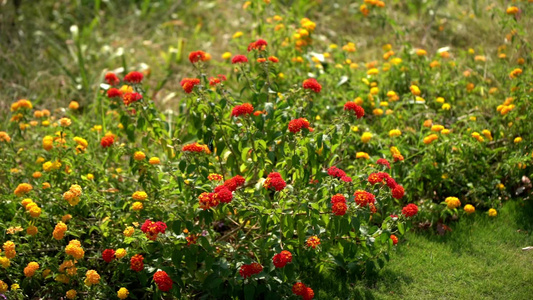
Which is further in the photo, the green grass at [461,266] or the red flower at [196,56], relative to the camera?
the red flower at [196,56]

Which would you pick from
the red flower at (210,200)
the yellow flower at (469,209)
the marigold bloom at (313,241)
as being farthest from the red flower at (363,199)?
the yellow flower at (469,209)

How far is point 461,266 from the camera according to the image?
3621mm

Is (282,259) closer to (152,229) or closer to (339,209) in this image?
(339,209)

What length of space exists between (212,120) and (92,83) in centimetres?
291

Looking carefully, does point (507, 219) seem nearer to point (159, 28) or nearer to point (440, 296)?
point (440, 296)

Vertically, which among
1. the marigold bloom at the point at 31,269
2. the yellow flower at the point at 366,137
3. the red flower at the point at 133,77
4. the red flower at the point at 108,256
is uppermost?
the red flower at the point at 133,77

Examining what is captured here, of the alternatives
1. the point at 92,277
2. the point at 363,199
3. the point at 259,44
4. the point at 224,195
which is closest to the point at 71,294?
the point at 92,277

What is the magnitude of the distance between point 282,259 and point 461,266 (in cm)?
131

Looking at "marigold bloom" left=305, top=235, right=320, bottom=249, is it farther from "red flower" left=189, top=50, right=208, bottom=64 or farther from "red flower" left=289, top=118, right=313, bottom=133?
"red flower" left=189, top=50, right=208, bottom=64

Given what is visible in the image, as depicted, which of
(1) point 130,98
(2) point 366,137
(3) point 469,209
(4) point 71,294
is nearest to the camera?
(4) point 71,294

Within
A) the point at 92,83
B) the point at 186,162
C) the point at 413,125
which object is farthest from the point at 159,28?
the point at 186,162

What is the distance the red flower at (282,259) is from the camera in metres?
2.95

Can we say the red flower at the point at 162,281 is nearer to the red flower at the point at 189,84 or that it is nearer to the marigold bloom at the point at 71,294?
the marigold bloom at the point at 71,294

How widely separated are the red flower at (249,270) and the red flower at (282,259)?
0.33 feet
